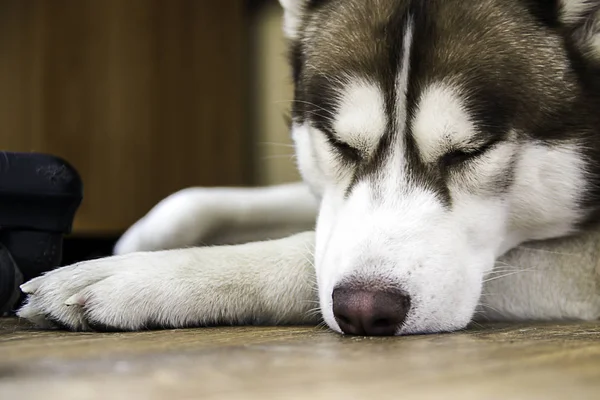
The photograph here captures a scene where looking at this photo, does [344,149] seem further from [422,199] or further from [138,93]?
[138,93]

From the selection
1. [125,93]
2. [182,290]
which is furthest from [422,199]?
[125,93]

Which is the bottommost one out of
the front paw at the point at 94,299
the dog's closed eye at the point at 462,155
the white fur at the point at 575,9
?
the front paw at the point at 94,299

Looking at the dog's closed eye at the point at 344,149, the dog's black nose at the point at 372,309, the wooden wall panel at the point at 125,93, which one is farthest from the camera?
the wooden wall panel at the point at 125,93

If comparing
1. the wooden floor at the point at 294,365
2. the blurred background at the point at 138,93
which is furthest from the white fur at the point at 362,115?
the blurred background at the point at 138,93

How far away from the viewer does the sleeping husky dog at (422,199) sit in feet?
4.36

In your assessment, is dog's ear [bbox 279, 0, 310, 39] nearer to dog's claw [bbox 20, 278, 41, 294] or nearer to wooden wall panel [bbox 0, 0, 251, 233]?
dog's claw [bbox 20, 278, 41, 294]

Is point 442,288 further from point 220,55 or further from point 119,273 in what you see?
point 220,55

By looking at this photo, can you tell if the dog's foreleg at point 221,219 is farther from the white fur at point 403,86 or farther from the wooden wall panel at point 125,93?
the wooden wall panel at point 125,93

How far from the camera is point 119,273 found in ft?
4.58

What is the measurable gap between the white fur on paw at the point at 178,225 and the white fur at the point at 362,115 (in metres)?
0.83

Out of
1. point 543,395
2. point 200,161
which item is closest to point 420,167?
point 543,395

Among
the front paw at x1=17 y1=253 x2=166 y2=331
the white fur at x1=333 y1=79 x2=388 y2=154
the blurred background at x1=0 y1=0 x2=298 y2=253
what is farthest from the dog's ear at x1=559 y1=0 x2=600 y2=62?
the blurred background at x1=0 y1=0 x2=298 y2=253

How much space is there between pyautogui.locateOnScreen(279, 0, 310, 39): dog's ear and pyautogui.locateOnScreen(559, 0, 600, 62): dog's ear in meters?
0.58

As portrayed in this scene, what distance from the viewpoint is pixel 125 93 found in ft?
13.7
